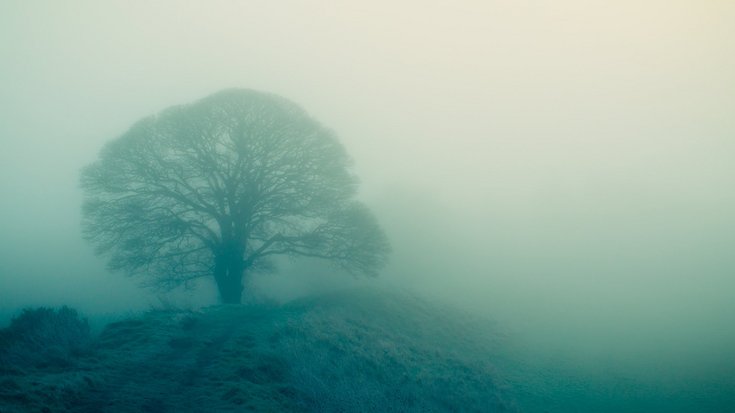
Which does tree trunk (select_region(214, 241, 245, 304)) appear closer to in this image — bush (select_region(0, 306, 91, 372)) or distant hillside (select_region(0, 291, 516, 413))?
distant hillside (select_region(0, 291, 516, 413))

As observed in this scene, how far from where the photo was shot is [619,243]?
4631cm

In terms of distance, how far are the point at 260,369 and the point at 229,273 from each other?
11.4 m

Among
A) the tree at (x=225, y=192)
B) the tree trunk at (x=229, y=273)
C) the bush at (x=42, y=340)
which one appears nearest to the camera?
the bush at (x=42, y=340)

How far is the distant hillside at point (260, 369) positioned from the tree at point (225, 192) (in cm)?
405

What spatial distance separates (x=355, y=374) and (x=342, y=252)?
→ 9147 mm

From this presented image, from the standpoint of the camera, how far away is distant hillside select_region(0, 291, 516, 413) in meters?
7.78

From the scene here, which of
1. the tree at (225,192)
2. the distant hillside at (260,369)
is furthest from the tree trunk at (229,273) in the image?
the distant hillside at (260,369)

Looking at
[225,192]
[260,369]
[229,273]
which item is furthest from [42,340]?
[225,192]

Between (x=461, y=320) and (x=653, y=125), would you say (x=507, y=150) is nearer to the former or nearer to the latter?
(x=653, y=125)

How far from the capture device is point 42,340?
1109cm

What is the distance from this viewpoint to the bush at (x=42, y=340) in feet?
31.3

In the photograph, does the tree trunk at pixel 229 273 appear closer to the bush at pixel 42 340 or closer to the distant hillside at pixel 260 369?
the distant hillside at pixel 260 369

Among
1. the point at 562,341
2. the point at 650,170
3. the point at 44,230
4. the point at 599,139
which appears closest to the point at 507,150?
the point at 599,139

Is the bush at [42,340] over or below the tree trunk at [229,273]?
below
